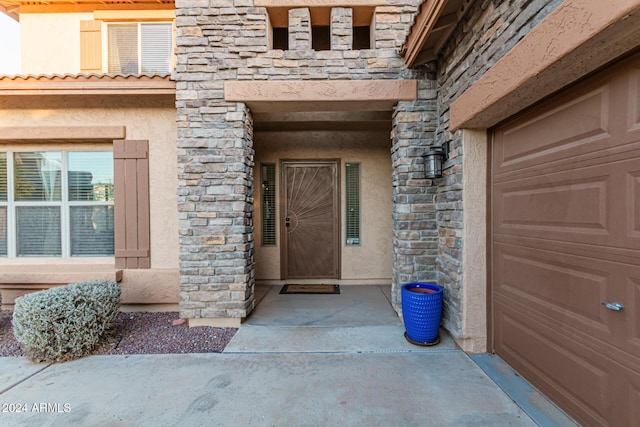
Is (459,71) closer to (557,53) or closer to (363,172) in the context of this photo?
(557,53)

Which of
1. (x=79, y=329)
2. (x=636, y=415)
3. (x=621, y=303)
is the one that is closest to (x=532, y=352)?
(x=636, y=415)

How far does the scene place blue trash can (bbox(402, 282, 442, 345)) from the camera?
2885 millimetres

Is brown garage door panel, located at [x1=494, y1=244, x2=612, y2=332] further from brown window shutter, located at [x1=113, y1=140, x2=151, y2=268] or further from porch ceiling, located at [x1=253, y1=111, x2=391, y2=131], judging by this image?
brown window shutter, located at [x1=113, y1=140, x2=151, y2=268]

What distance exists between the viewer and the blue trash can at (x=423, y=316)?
2885 mm

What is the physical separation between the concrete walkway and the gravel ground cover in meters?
0.13

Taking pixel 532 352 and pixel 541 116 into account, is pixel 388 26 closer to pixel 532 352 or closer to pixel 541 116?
pixel 541 116

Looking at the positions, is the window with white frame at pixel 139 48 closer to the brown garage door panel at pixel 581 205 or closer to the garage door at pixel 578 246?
the garage door at pixel 578 246

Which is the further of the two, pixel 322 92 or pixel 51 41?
pixel 51 41

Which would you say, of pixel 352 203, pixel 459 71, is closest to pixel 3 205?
pixel 352 203

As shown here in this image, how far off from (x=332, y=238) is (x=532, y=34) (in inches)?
153

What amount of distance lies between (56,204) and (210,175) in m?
2.61

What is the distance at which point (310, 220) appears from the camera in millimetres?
5191

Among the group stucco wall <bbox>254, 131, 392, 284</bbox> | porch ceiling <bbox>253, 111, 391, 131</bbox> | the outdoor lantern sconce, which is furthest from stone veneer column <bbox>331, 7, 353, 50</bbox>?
stucco wall <bbox>254, 131, 392, 284</bbox>

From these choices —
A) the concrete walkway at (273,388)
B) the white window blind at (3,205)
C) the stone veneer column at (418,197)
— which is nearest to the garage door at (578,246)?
the concrete walkway at (273,388)
